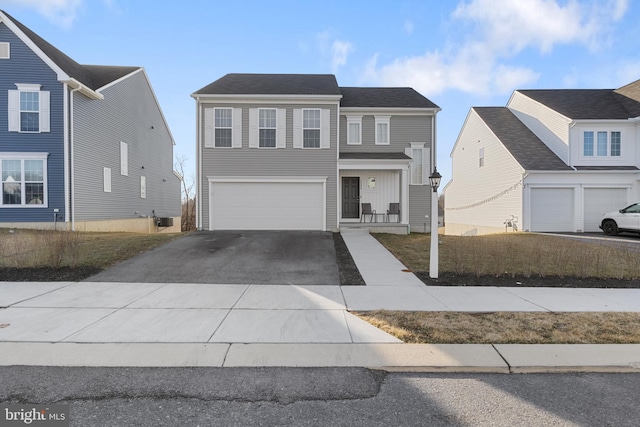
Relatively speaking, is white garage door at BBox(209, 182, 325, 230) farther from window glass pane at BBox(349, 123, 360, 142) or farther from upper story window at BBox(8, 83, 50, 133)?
upper story window at BBox(8, 83, 50, 133)

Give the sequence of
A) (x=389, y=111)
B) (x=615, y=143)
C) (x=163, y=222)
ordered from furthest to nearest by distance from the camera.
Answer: (x=163, y=222), (x=615, y=143), (x=389, y=111)

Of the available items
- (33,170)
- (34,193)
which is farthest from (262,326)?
(33,170)

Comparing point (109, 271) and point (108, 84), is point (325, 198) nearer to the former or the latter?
point (109, 271)

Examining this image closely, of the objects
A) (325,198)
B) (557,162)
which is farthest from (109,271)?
(557,162)

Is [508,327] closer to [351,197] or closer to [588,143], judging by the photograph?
[351,197]

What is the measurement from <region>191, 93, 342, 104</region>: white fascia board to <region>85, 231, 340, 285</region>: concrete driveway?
654cm

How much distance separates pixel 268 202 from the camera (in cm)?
1600

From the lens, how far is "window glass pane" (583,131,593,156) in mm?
18422

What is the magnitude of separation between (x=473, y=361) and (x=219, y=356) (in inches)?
117

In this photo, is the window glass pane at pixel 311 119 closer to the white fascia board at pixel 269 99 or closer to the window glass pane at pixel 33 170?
the white fascia board at pixel 269 99

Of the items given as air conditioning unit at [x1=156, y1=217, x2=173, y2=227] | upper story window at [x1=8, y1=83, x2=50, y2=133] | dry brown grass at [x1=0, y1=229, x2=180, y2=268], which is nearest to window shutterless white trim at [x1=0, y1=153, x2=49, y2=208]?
upper story window at [x1=8, y1=83, x2=50, y2=133]

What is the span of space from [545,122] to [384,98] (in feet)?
31.9

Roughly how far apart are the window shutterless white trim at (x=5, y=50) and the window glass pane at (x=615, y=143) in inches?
1179

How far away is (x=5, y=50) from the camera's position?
15164 mm
